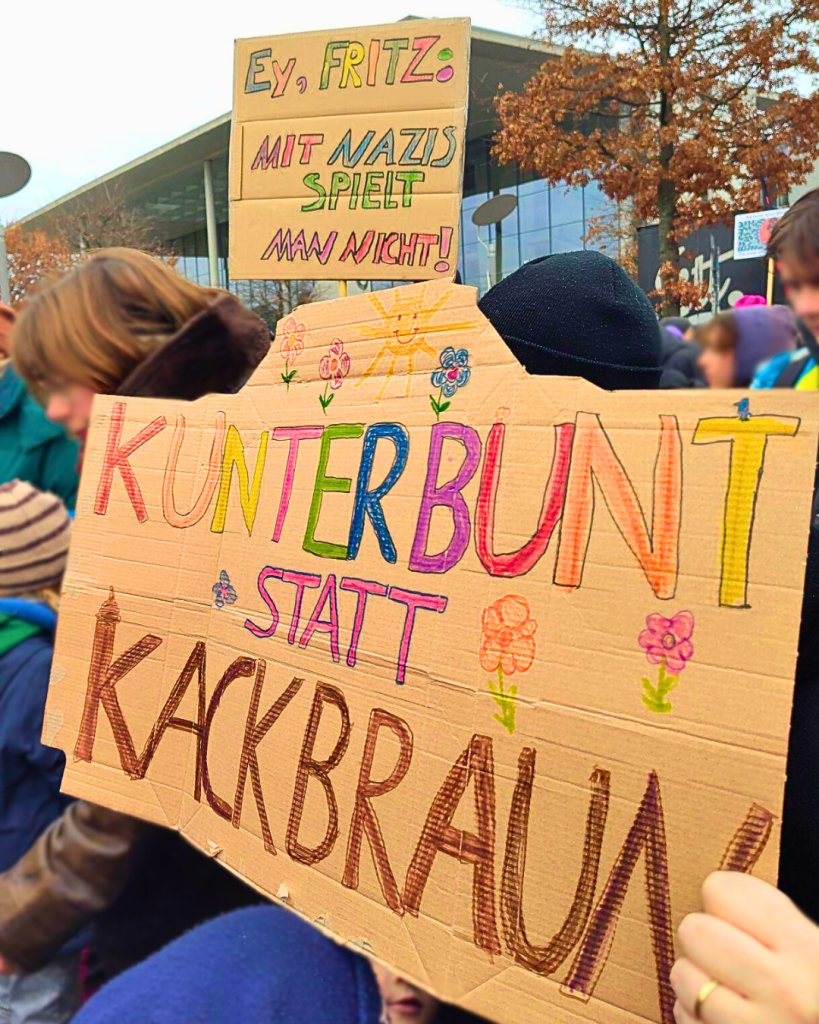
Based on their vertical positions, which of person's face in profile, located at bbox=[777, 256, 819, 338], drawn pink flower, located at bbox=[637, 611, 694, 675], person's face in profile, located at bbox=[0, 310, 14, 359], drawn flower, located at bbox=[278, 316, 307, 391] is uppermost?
person's face in profile, located at bbox=[0, 310, 14, 359]

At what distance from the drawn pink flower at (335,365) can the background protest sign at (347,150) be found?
107cm

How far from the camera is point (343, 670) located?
77 centimetres

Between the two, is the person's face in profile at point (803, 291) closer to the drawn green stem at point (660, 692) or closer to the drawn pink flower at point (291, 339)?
the drawn green stem at point (660, 692)

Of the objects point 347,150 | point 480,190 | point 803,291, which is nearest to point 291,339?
point 803,291

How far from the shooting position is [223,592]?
888 millimetres

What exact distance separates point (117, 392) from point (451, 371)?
26.3 inches

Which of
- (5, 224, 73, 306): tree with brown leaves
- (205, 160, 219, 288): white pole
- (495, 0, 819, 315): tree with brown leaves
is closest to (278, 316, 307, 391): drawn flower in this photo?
Answer: (495, 0, 819, 315): tree with brown leaves

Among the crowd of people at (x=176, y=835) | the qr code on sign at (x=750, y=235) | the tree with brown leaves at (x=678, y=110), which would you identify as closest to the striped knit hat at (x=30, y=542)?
the crowd of people at (x=176, y=835)

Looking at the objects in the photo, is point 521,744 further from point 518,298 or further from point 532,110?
point 532,110

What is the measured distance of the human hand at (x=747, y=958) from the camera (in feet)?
1.59

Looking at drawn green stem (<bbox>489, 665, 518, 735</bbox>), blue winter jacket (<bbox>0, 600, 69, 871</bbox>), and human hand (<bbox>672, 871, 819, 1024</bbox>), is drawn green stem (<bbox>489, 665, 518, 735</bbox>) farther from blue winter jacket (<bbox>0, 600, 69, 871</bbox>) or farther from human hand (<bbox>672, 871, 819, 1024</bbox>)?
blue winter jacket (<bbox>0, 600, 69, 871</bbox>)

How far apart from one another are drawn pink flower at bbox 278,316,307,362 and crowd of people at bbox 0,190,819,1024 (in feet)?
0.74

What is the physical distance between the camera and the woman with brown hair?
0.92m

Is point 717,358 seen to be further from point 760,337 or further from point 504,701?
point 504,701
